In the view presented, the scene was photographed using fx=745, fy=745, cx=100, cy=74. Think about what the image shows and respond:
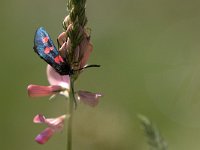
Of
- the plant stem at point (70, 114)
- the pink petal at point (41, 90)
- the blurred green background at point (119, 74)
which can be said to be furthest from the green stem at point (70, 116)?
the blurred green background at point (119, 74)

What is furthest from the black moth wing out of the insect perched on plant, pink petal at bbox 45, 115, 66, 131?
pink petal at bbox 45, 115, 66, 131

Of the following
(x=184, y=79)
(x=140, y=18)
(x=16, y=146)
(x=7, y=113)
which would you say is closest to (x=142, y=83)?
(x=184, y=79)

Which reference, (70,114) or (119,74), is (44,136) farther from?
(119,74)

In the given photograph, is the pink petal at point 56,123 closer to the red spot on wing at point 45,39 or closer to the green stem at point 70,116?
the green stem at point 70,116

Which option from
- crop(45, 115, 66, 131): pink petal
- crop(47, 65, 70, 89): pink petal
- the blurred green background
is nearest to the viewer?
crop(45, 115, 66, 131): pink petal

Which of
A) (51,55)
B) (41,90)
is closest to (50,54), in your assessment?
(51,55)

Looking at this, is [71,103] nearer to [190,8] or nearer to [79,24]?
[79,24]

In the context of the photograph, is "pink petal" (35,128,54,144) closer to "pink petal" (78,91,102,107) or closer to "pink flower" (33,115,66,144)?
"pink flower" (33,115,66,144)
